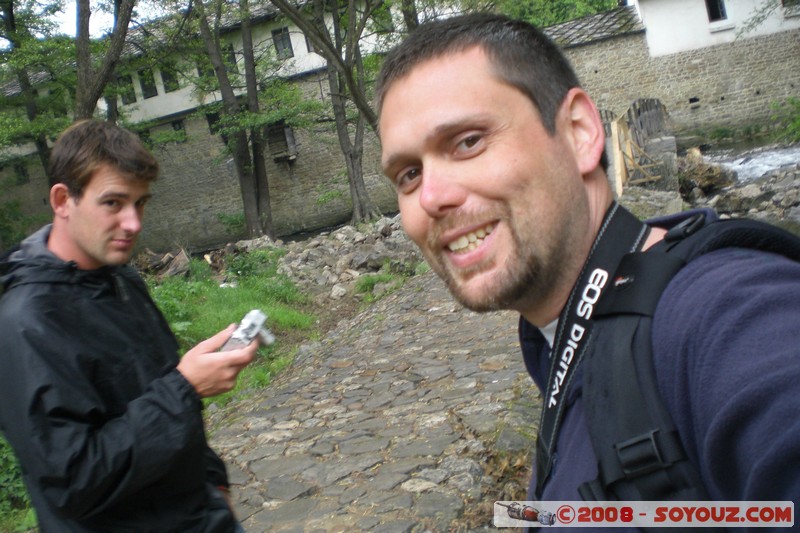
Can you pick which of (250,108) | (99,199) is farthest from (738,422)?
(250,108)

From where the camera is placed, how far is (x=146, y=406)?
6.30 ft

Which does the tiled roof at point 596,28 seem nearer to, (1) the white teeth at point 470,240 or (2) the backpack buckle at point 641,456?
(1) the white teeth at point 470,240

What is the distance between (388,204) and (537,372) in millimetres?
29821

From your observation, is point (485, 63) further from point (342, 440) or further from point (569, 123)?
point (342, 440)

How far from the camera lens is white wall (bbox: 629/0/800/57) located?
2841 centimetres

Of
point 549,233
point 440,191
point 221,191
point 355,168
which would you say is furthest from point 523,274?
point 221,191

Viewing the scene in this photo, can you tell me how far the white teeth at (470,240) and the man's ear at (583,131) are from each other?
9.1 inches

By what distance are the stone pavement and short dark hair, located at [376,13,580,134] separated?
2.56m

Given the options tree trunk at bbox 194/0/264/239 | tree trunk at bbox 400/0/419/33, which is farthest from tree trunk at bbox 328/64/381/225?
tree trunk at bbox 400/0/419/33

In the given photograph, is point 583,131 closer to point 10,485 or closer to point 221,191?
point 10,485

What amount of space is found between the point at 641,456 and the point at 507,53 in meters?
0.76

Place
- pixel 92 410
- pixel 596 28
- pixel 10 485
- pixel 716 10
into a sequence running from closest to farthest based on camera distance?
pixel 92 410 → pixel 10 485 → pixel 716 10 → pixel 596 28

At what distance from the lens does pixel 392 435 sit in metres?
4.88

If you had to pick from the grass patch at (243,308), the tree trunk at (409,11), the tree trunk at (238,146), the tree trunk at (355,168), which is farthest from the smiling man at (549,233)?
the tree trunk at (238,146)
